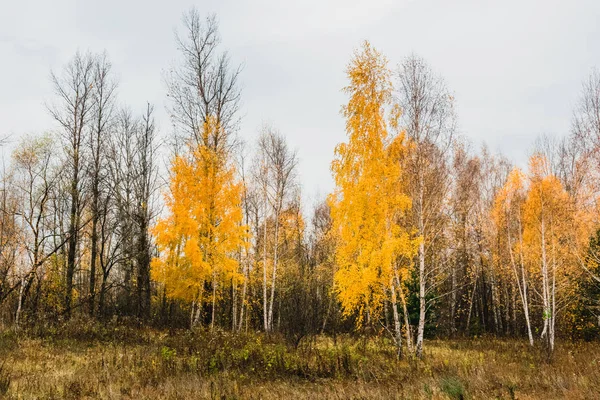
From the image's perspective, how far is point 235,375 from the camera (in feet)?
25.2

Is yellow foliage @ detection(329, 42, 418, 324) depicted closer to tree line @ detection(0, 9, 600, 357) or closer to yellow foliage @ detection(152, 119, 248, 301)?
tree line @ detection(0, 9, 600, 357)

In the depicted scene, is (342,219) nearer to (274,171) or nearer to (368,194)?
(368,194)

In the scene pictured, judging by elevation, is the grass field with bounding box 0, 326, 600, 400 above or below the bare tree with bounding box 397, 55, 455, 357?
below

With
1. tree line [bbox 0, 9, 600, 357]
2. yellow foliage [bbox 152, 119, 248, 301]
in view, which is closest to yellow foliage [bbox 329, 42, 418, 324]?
tree line [bbox 0, 9, 600, 357]

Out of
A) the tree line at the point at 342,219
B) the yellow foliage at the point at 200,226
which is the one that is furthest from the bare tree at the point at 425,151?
the yellow foliage at the point at 200,226

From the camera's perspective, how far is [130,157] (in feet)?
67.9

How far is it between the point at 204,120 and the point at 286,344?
35.7ft

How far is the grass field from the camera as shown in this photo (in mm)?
6219

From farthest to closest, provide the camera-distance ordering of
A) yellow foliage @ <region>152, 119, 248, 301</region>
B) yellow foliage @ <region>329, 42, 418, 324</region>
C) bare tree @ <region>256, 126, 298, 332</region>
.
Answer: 1. bare tree @ <region>256, 126, 298, 332</region>
2. yellow foliage @ <region>152, 119, 248, 301</region>
3. yellow foliage @ <region>329, 42, 418, 324</region>

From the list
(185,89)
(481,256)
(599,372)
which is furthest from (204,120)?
(481,256)

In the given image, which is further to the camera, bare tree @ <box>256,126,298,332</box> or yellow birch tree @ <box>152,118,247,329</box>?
bare tree @ <box>256,126,298,332</box>

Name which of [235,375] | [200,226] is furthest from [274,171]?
[235,375]

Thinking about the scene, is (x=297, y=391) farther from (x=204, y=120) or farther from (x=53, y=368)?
(x=204, y=120)

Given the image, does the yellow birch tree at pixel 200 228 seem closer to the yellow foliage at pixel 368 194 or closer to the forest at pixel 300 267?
the forest at pixel 300 267
